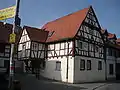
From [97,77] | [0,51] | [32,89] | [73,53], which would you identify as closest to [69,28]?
[73,53]

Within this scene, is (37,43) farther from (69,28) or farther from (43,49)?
(69,28)

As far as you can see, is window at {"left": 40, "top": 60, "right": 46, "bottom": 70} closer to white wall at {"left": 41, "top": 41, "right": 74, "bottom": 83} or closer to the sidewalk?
white wall at {"left": 41, "top": 41, "right": 74, "bottom": 83}

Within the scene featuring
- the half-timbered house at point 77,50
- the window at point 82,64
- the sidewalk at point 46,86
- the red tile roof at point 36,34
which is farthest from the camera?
the red tile roof at point 36,34

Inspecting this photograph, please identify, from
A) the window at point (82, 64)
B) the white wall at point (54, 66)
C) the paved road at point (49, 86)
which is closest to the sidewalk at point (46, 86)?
the paved road at point (49, 86)

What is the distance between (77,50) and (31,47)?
7119mm

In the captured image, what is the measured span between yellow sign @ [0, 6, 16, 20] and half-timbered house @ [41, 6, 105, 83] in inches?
567

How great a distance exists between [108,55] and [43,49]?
12087 mm

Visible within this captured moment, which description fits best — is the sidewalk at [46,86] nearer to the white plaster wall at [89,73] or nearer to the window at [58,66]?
the white plaster wall at [89,73]

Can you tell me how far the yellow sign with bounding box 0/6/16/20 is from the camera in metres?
11.0

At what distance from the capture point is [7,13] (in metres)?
11.3

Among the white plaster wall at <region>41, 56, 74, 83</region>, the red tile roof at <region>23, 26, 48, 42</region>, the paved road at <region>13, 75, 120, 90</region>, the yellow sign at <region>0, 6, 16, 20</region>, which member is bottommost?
the paved road at <region>13, 75, 120, 90</region>


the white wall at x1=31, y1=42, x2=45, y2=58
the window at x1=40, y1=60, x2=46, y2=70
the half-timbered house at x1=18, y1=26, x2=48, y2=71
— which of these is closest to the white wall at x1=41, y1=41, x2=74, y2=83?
the window at x1=40, y1=60, x2=46, y2=70

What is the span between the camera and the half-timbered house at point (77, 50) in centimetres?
2498

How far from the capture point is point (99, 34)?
3038 cm
